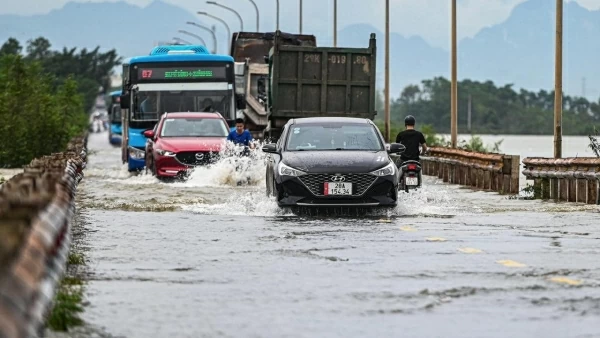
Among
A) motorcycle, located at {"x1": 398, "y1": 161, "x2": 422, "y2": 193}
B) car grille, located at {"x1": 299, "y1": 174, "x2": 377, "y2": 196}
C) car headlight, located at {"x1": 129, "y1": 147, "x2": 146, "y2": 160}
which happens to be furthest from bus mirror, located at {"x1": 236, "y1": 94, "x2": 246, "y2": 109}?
car grille, located at {"x1": 299, "y1": 174, "x2": 377, "y2": 196}

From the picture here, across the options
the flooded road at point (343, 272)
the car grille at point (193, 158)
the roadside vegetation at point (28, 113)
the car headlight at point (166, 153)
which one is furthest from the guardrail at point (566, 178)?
the roadside vegetation at point (28, 113)

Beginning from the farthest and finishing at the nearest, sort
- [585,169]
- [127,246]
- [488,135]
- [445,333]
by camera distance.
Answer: [488,135] < [585,169] < [127,246] < [445,333]

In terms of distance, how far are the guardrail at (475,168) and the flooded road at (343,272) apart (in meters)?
5.99

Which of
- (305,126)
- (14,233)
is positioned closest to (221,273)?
(14,233)

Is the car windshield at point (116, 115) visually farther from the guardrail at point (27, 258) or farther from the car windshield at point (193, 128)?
the guardrail at point (27, 258)

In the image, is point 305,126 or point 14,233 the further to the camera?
point 305,126

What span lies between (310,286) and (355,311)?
5.18 feet

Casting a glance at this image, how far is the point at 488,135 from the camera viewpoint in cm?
17212

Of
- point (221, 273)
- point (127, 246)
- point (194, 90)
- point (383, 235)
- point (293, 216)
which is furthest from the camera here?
point (194, 90)

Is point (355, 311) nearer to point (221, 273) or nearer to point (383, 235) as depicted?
point (221, 273)

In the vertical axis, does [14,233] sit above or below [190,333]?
above

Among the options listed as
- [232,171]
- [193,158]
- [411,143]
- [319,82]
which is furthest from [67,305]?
[319,82]

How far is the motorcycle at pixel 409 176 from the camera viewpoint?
80.9 feet

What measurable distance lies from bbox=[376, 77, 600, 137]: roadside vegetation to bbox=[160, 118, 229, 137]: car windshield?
5281 inches
